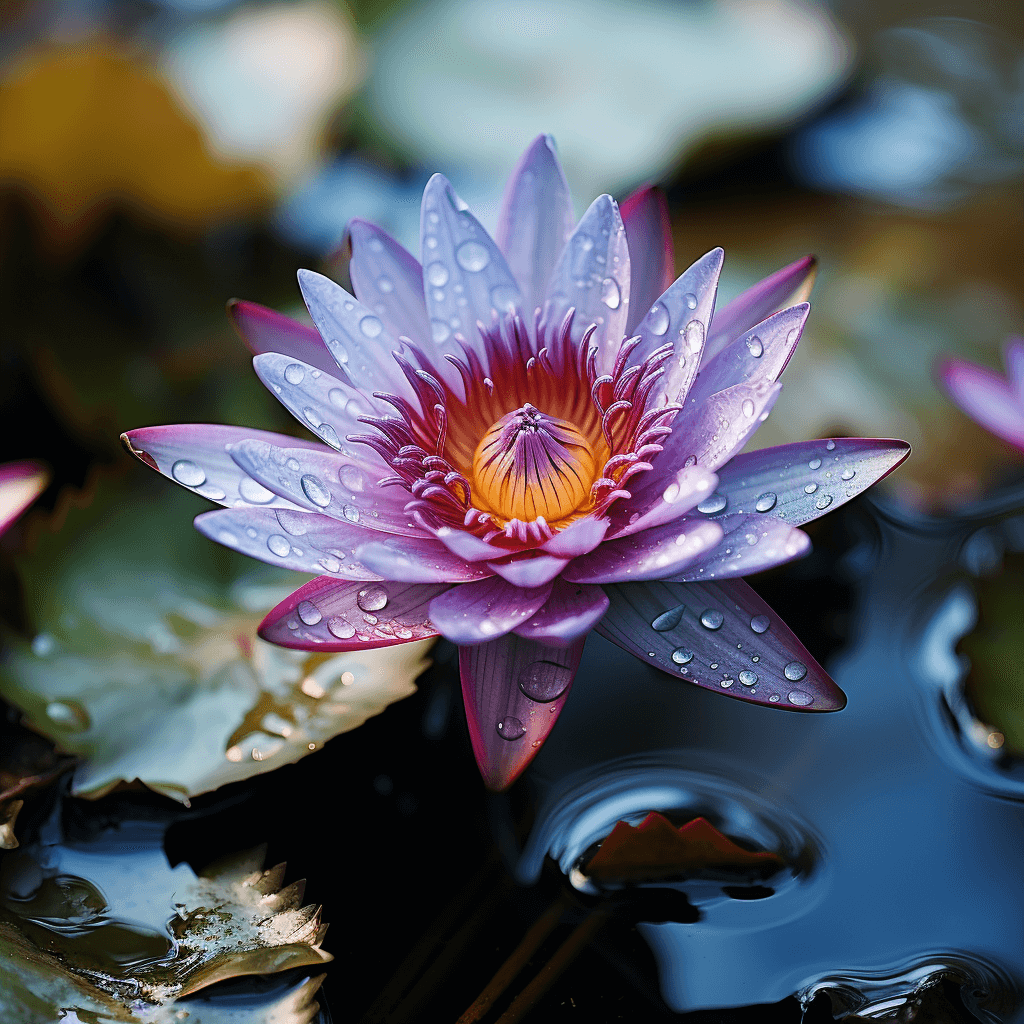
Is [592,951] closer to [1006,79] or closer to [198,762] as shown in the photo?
[198,762]

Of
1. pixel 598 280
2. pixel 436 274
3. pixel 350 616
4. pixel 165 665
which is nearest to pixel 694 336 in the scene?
pixel 598 280

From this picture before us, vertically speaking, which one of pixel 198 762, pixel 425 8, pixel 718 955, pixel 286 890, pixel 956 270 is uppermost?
pixel 425 8

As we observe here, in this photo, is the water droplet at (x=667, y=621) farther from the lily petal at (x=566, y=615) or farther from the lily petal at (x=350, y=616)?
the lily petal at (x=350, y=616)

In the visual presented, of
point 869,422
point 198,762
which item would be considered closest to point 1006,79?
point 869,422

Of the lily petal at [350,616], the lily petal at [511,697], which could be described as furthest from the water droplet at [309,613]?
the lily petal at [511,697]

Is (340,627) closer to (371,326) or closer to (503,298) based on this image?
(371,326)

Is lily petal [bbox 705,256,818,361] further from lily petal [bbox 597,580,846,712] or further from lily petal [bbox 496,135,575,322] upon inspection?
lily petal [bbox 597,580,846,712]
